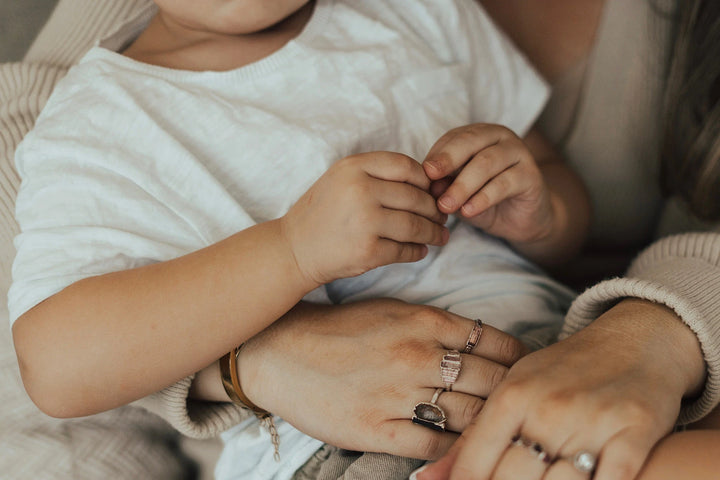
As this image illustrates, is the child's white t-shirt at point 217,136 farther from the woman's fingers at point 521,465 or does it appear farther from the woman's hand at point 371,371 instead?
the woman's fingers at point 521,465

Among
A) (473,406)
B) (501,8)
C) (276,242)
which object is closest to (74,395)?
(276,242)

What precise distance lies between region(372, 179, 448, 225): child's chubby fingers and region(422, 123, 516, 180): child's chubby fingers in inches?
1.1

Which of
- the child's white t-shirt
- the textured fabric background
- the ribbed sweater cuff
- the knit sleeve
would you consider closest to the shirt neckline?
the child's white t-shirt

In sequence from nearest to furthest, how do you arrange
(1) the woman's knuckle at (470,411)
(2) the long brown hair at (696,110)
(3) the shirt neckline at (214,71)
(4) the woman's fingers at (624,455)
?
(4) the woman's fingers at (624,455), (1) the woman's knuckle at (470,411), (3) the shirt neckline at (214,71), (2) the long brown hair at (696,110)

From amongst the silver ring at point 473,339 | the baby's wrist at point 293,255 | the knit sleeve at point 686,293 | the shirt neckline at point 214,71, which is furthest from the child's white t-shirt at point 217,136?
the knit sleeve at point 686,293

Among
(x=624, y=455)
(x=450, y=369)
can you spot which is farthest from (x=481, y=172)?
(x=624, y=455)

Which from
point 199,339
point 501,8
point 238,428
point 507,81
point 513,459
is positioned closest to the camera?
point 513,459

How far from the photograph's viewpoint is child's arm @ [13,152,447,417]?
608 mm

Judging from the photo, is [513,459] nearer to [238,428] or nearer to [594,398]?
[594,398]

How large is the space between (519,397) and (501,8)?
2.66 feet

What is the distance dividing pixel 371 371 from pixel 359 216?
0.54ft

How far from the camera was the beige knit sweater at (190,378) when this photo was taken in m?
0.61

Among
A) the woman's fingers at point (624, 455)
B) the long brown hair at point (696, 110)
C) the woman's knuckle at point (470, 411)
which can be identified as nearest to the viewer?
the woman's fingers at point (624, 455)

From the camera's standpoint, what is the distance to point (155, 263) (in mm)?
667
